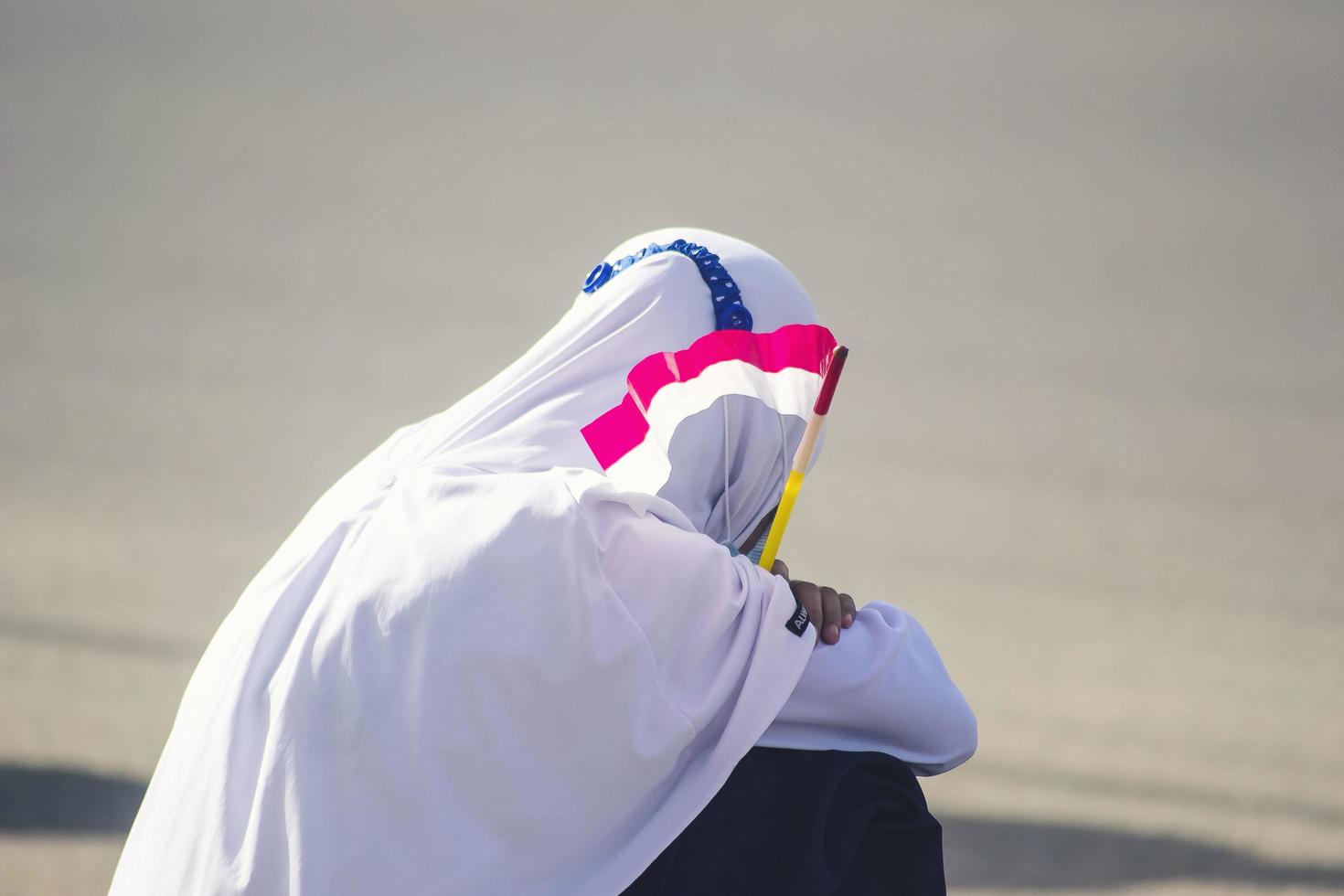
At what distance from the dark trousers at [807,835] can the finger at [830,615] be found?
10cm

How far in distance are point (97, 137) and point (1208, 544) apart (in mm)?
4289

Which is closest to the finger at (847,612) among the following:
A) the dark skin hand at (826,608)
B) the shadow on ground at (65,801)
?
the dark skin hand at (826,608)

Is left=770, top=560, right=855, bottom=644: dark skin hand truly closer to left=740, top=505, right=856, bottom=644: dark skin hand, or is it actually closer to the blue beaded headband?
left=740, top=505, right=856, bottom=644: dark skin hand

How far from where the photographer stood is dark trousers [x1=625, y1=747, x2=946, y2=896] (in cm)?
110

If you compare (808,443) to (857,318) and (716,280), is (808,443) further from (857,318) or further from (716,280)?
(857,318)

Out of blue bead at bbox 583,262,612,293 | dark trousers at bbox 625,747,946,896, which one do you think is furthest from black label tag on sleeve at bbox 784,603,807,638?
blue bead at bbox 583,262,612,293

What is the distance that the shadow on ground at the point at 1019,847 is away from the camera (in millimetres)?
2316

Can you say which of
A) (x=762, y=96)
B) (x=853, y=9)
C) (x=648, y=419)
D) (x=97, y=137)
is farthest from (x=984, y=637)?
(x=97, y=137)

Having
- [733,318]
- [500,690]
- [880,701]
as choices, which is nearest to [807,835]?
[880,701]

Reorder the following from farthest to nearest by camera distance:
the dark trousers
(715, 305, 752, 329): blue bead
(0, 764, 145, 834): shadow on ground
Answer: (0, 764, 145, 834): shadow on ground → (715, 305, 752, 329): blue bead → the dark trousers

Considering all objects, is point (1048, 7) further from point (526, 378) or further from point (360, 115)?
point (526, 378)

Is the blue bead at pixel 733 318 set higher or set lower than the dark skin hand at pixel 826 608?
higher

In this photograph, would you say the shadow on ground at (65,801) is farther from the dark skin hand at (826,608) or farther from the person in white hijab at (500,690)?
the dark skin hand at (826,608)

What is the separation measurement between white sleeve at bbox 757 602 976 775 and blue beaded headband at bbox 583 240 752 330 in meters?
0.29
